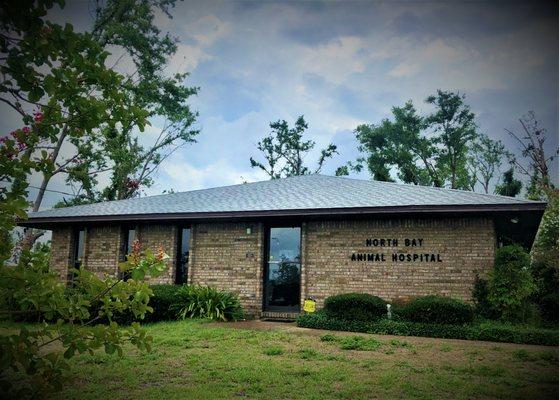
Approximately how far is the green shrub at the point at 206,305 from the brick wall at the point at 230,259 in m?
0.83

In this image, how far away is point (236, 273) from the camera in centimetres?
1440

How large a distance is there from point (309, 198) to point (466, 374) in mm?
9251

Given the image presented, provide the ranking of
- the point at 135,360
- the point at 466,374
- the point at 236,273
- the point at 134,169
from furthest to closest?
the point at 134,169
the point at 236,273
the point at 135,360
the point at 466,374

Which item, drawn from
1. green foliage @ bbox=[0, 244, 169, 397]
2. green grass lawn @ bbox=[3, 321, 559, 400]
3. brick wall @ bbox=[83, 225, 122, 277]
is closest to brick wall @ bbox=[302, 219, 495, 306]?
green grass lawn @ bbox=[3, 321, 559, 400]

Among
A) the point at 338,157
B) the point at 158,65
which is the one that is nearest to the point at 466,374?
the point at 158,65

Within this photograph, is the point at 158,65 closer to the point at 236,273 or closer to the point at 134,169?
the point at 134,169

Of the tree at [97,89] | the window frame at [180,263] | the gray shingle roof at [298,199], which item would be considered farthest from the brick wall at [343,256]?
the tree at [97,89]

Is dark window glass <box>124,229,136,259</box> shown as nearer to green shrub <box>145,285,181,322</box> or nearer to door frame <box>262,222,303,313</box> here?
green shrub <box>145,285,181,322</box>

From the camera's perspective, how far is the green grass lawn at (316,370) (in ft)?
17.8

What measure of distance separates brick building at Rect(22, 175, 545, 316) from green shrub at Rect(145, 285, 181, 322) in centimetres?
185

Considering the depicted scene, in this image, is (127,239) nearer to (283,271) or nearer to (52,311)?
(283,271)

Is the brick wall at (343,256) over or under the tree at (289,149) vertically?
under

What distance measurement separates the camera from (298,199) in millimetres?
14969

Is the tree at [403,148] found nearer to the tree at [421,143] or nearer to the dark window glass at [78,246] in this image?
the tree at [421,143]
